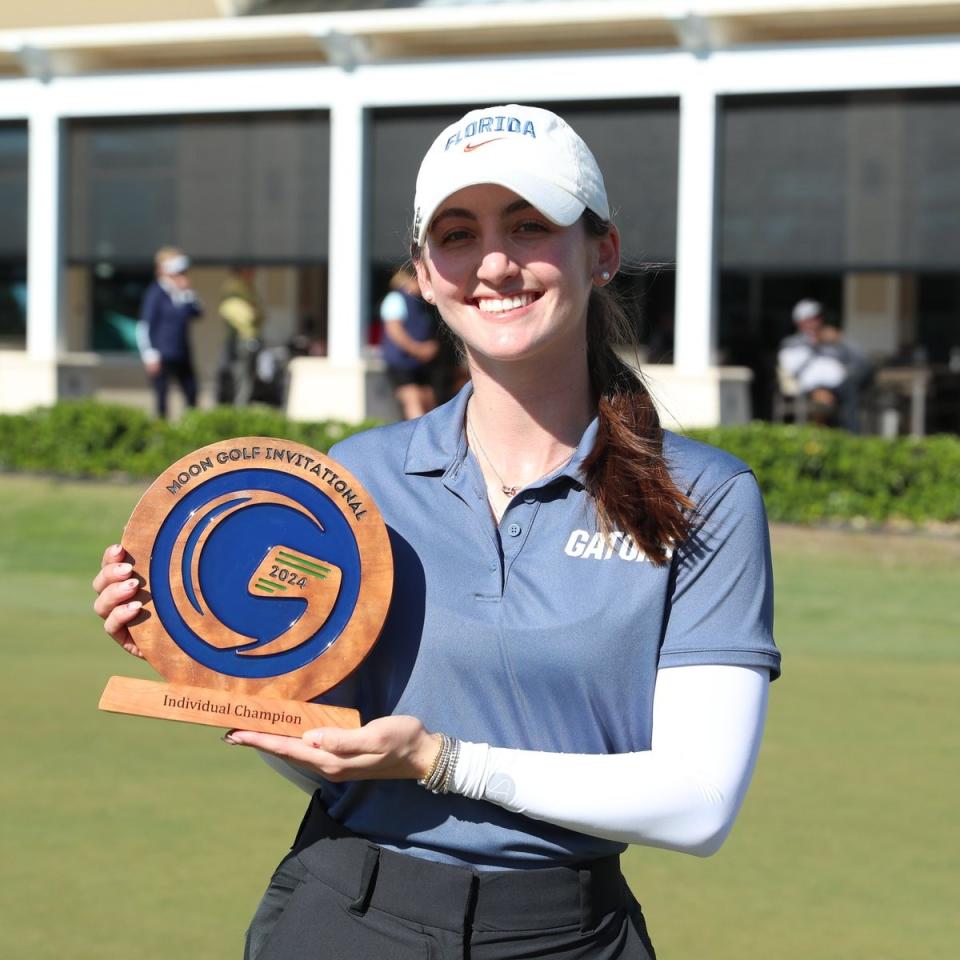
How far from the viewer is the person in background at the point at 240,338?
684 inches

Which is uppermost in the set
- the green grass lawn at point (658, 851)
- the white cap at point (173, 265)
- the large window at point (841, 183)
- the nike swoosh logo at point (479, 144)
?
the large window at point (841, 183)

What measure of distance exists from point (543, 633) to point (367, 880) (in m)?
0.42

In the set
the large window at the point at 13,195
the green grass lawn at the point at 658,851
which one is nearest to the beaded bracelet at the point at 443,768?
the green grass lawn at the point at 658,851

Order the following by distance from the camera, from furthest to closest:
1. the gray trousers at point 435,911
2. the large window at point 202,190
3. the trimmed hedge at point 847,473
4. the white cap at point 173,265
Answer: the large window at point 202,190
the white cap at point 173,265
the trimmed hedge at point 847,473
the gray trousers at point 435,911

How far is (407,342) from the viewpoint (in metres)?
14.2

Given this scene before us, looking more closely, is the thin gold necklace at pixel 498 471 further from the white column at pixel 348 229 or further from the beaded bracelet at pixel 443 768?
the white column at pixel 348 229

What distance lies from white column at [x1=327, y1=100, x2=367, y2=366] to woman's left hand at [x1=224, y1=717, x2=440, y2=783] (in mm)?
15197

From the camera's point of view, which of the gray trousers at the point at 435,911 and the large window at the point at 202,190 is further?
the large window at the point at 202,190

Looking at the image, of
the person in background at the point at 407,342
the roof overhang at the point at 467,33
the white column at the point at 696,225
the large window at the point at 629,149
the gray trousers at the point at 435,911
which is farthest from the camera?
the large window at the point at 629,149

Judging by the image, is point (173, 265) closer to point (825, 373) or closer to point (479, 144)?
point (825, 373)

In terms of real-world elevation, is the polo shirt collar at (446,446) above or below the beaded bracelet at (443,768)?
above

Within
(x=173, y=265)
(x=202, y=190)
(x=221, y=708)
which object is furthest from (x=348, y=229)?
(x=221, y=708)

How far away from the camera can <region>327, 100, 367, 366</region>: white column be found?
17.2 m

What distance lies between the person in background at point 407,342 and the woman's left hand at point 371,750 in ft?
39.3
